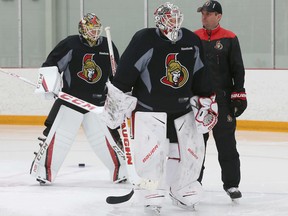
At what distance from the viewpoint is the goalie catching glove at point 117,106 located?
4.62m

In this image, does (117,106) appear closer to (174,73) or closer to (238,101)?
(174,73)

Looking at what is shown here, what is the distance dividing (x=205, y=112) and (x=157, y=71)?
372 millimetres

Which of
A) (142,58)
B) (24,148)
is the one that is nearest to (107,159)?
Result: (142,58)

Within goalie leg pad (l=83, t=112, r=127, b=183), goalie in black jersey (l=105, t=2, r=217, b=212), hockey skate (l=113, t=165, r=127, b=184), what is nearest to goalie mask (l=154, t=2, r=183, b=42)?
goalie in black jersey (l=105, t=2, r=217, b=212)

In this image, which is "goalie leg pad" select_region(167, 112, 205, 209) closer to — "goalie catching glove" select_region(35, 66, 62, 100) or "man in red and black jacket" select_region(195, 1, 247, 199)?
"man in red and black jacket" select_region(195, 1, 247, 199)

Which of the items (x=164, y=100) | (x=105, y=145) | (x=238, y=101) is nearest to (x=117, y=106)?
(x=164, y=100)

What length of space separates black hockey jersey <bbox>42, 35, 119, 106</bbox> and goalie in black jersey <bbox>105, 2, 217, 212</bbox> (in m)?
1.32

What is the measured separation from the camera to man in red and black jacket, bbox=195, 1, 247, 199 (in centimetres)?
511

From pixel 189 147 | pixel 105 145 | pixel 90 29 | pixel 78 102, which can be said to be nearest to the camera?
pixel 189 147

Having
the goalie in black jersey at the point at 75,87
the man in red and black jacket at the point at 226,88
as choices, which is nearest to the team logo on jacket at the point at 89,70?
the goalie in black jersey at the point at 75,87

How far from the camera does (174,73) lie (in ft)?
15.3

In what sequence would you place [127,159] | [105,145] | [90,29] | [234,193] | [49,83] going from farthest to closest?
[105,145] < [90,29] < [49,83] < [234,193] < [127,159]

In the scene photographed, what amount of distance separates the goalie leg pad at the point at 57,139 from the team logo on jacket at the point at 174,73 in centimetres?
147

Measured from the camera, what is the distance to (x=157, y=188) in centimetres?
464
